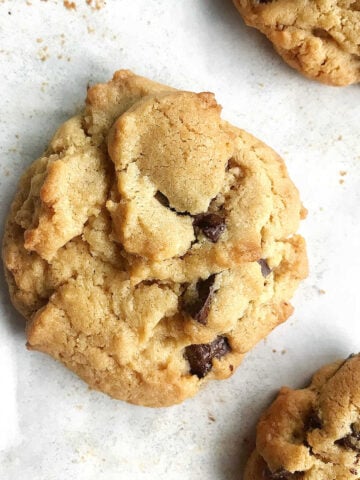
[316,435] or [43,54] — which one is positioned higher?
[43,54]

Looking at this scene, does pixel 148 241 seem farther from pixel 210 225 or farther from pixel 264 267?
pixel 264 267

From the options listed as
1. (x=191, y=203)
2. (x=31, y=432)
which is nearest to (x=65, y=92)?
(x=191, y=203)

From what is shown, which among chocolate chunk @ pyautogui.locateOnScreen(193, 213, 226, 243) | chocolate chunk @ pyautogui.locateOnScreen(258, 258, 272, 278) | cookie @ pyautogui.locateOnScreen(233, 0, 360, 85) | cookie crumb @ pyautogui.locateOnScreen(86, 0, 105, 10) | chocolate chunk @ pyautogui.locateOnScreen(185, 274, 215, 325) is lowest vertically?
chocolate chunk @ pyautogui.locateOnScreen(185, 274, 215, 325)

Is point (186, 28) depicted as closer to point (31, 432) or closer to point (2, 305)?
point (2, 305)

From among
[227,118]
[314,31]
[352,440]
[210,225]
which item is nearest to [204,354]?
[210,225]

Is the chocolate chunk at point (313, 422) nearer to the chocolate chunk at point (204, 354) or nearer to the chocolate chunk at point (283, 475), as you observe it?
the chocolate chunk at point (283, 475)

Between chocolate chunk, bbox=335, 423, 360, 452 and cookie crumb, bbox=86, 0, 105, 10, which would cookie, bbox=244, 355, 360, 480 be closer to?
chocolate chunk, bbox=335, 423, 360, 452

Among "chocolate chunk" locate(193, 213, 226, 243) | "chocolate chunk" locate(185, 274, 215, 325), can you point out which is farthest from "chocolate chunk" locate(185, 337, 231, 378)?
"chocolate chunk" locate(193, 213, 226, 243)
